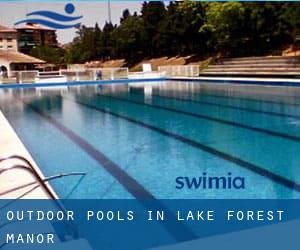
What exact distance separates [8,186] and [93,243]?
137 centimetres

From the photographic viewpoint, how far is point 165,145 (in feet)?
21.5

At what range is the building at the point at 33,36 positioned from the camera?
→ 6769 centimetres

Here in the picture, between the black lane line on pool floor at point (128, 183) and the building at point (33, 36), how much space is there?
200ft

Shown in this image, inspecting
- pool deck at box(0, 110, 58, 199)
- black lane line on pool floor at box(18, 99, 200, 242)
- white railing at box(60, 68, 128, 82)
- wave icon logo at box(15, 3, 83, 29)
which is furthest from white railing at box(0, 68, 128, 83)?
pool deck at box(0, 110, 58, 199)

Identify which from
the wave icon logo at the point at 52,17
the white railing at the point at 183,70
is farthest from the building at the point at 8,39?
the white railing at the point at 183,70

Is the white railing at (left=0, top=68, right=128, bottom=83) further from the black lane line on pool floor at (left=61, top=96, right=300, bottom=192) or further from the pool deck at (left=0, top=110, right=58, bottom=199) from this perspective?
the pool deck at (left=0, top=110, right=58, bottom=199)

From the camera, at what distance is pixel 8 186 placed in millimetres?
4047

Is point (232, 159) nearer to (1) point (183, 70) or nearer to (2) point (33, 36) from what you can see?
(1) point (183, 70)

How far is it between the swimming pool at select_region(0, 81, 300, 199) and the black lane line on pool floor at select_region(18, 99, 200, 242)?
0.05 feet

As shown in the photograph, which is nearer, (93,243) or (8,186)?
(93,243)

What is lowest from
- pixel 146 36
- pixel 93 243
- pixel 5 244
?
pixel 93 243

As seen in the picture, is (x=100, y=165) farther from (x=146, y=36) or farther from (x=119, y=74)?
(x=146, y=36)

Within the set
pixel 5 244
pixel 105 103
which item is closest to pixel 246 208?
pixel 5 244

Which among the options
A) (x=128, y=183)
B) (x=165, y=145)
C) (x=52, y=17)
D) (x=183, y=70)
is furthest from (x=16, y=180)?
(x=52, y=17)
